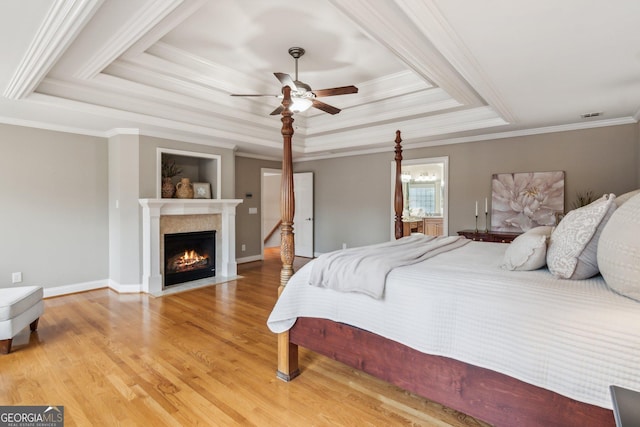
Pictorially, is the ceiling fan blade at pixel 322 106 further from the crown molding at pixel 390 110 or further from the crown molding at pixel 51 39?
the crown molding at pixel 51 39

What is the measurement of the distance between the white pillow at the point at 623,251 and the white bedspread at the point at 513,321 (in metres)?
0.06

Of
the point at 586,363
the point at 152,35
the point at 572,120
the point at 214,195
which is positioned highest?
the point at 152,35

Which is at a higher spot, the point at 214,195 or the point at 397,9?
the point at 397,9

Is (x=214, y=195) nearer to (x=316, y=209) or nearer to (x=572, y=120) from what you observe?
(x=316, y=209)

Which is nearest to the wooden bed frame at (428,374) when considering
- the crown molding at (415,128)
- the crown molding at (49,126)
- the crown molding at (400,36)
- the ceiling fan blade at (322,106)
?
the crown molding at (400,36)

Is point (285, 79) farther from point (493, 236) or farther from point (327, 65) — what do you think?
point (493, 236)

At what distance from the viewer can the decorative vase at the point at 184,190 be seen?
5.21 m

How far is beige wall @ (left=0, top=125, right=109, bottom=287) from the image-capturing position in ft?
13.7

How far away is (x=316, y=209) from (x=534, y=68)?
5240mm

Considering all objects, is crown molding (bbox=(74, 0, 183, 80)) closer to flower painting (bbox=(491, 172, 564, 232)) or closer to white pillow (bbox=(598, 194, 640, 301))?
white pillow (bbox=(598, 194, 640, 301))

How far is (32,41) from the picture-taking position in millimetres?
2363

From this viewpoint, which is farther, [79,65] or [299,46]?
[299,46]

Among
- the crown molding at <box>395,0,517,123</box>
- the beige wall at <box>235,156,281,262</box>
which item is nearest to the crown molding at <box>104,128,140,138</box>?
the beige wall at <box>235,156,281,262</box>

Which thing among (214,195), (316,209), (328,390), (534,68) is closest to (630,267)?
(328,390)
